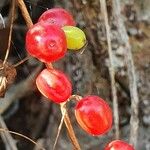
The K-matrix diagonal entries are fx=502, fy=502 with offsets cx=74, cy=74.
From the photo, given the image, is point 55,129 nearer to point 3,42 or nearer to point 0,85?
point 3,42

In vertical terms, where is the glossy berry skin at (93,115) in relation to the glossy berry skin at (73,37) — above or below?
below

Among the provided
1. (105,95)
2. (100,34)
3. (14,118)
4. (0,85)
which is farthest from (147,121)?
(0,85)

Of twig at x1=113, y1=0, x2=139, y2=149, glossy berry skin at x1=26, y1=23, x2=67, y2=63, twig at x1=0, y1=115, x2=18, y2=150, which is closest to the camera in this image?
glossy berry skin at x1=26, y1=23, x2=67, y2=63

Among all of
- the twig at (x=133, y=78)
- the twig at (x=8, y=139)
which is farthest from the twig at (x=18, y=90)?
the twig at (x=133, y=78)

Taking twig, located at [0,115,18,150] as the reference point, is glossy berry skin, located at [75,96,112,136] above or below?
above

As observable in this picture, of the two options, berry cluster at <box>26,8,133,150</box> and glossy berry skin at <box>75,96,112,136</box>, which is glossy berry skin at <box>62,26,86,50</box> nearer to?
berry cluster at <box>26,8,133,150</box>

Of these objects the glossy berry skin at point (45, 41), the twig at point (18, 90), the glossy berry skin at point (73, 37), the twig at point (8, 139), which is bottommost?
the twig at point (8, 139)

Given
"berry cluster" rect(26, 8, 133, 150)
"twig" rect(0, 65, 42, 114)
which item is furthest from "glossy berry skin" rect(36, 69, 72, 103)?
"twig" rect(0, 65, 42, 114)

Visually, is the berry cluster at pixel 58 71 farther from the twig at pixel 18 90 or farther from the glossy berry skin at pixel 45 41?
the twig at pixel 18 90
